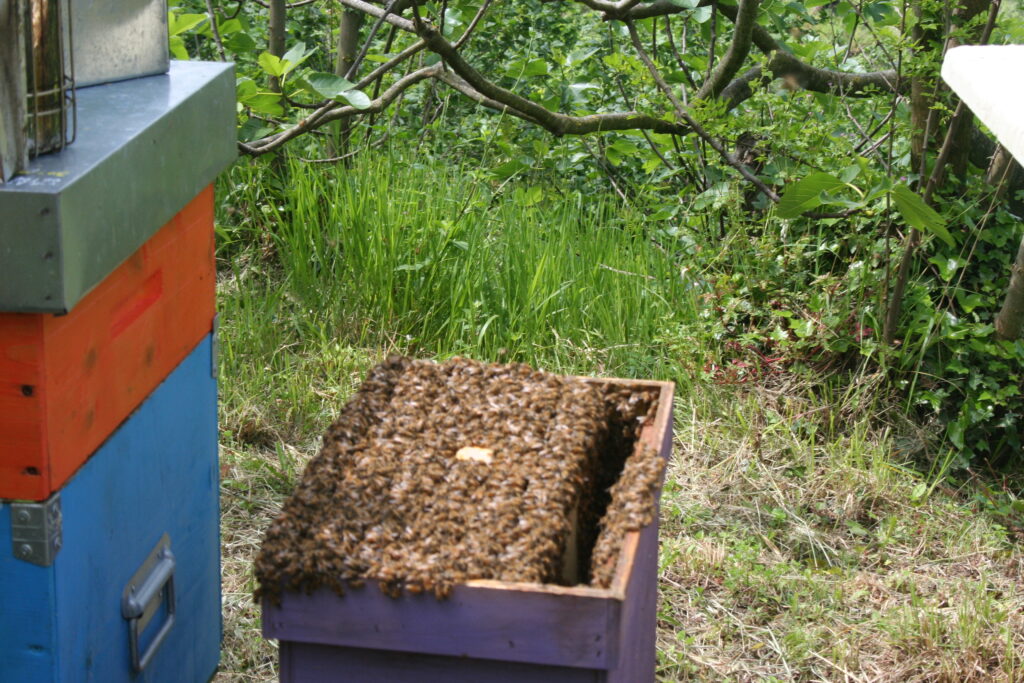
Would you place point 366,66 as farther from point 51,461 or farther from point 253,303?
point 51,461

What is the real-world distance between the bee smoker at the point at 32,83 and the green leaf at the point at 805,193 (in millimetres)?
1666

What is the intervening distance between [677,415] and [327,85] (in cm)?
127

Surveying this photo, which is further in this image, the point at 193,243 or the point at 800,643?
the point at 800,643

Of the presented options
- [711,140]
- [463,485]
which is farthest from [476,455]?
[711,140]

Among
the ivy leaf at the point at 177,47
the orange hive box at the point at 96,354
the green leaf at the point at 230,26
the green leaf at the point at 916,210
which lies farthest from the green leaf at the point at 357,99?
the green leaf at the point at 916,210

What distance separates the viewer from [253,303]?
3383 mm

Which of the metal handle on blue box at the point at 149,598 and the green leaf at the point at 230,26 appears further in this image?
the green leaf at the point at 230,26

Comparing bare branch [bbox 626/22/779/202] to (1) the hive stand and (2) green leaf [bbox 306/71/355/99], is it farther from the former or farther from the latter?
(1) the hive stand

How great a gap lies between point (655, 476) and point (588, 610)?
0.95 ft

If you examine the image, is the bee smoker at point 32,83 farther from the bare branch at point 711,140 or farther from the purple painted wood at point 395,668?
the bare branch at point 711,140

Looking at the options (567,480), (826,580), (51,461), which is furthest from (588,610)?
(826,580)

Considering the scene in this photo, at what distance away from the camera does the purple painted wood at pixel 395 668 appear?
1175mm

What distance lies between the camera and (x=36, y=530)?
3.97ft

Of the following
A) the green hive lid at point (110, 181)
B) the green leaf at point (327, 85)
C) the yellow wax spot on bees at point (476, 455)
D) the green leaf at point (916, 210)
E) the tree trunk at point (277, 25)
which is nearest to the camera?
the green hive lid at point (110, 181)
